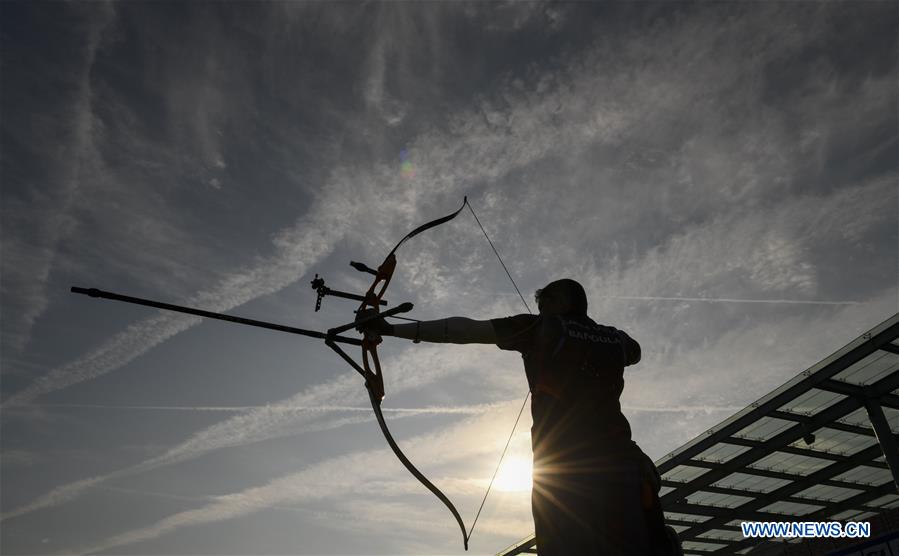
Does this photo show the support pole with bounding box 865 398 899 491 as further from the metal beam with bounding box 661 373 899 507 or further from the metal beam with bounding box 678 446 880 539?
the metal beam with bounding box 678 446 880 539

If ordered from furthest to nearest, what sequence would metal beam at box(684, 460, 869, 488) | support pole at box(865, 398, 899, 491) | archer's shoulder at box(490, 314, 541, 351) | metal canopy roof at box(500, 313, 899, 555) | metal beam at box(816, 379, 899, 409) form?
metal beam at box(684, 460, 869, 488) → support pole at box(865, 398, 899, 491) → metal beam at box(816, 379, 899, 409) → metal canopy roof at box(500, 313, 899, 555) → archer's shoulder at box(490, 314, 541, 351)

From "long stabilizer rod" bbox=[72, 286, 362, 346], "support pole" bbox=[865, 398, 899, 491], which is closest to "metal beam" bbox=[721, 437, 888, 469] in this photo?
"support pole" bbox=[865, 398, 899, 491]

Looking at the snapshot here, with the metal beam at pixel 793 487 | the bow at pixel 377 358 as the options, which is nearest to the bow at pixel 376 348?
the bow at pixel 377 358

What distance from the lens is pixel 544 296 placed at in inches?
148

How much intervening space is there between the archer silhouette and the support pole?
12.4m

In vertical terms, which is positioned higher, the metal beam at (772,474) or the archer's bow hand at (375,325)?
the metal beam at (772,474)

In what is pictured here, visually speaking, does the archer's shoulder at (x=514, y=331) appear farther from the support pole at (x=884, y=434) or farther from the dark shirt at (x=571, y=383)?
the support pole at (x=884, y=434)

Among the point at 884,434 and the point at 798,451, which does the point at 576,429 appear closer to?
the point at 884,434

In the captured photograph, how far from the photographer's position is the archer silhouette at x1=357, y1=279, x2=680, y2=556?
2848 mm

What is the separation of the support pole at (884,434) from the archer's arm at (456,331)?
43.8 ft

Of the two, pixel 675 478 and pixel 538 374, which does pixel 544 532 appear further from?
pixel 675 478

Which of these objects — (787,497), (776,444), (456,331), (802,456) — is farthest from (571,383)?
(787,497)

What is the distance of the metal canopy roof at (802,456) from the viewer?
1179cm

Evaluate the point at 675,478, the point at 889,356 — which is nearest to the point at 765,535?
the point at 675,478
